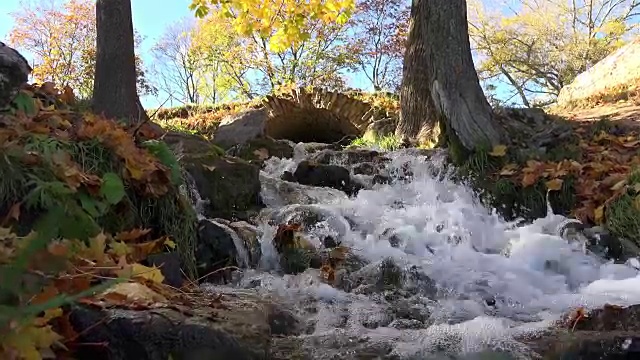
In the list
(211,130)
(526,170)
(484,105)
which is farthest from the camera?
(211,130)

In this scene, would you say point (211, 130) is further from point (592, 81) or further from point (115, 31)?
point (592, 81)

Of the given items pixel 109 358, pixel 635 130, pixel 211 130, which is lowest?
pixel 109 358

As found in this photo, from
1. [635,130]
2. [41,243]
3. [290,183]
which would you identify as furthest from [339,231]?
[41,243]

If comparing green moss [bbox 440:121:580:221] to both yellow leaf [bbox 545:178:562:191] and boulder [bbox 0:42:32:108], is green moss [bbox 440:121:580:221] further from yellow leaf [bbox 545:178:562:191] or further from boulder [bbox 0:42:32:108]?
boulder [bbox 0:42:32:108]

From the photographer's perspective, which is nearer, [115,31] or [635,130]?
[115,31]

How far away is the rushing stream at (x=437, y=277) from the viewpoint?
2791mm

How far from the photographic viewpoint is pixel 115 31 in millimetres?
6652

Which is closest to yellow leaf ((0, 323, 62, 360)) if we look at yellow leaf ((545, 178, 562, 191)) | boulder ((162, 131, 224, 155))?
boulder ((162, 131, 224, 155))

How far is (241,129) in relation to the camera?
8.43 metres

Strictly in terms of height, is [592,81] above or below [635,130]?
above

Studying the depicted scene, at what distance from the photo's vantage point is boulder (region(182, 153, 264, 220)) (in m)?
5.28

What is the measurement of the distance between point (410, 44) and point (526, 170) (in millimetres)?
3019

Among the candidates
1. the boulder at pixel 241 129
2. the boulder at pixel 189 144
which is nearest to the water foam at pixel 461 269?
the boulder at pixel 189 144

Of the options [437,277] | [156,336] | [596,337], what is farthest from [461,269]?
[156,336]
